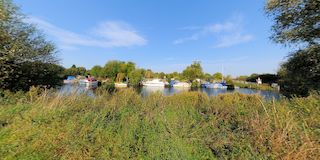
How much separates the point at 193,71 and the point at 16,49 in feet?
226

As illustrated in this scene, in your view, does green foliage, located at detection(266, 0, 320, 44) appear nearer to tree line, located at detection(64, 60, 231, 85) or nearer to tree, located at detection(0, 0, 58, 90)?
tree, located at detection(0, 0, 58, 90)

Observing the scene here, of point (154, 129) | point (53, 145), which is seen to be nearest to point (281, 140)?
point (154, 129)

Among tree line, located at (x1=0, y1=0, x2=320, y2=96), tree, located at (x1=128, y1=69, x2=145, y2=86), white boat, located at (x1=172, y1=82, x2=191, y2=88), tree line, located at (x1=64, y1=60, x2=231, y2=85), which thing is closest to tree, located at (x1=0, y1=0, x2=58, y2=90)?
tree line, located at (x1=0, y1=0, x2=320, y2=96)

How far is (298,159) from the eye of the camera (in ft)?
12.5

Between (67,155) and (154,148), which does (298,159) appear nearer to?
(154,148)

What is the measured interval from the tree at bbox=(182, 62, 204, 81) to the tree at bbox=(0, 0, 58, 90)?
6540 cm

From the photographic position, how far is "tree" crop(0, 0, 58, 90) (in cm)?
1250

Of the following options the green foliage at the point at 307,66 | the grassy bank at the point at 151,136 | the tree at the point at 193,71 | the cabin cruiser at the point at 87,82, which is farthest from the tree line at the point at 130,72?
the grassy bank at the point at 151,136

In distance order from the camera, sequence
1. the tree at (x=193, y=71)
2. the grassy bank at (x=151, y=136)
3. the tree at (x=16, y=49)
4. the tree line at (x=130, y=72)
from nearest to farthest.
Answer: the grassy bank at (x=151, y=136), the tree at (x=16, y=49), the tree line at (x=130, y=72), the tree at (x=193, y=71)

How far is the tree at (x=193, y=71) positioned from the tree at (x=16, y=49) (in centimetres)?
6540

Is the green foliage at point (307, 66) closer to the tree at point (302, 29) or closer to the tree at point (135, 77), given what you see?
the tree at point (302, 29)

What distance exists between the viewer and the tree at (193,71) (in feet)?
259

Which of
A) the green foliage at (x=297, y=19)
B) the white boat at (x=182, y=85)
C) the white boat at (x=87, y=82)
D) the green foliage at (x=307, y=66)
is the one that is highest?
the green foliage at (x=297, y=19)

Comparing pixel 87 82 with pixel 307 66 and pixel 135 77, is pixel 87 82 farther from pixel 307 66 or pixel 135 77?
pixel 135 77
